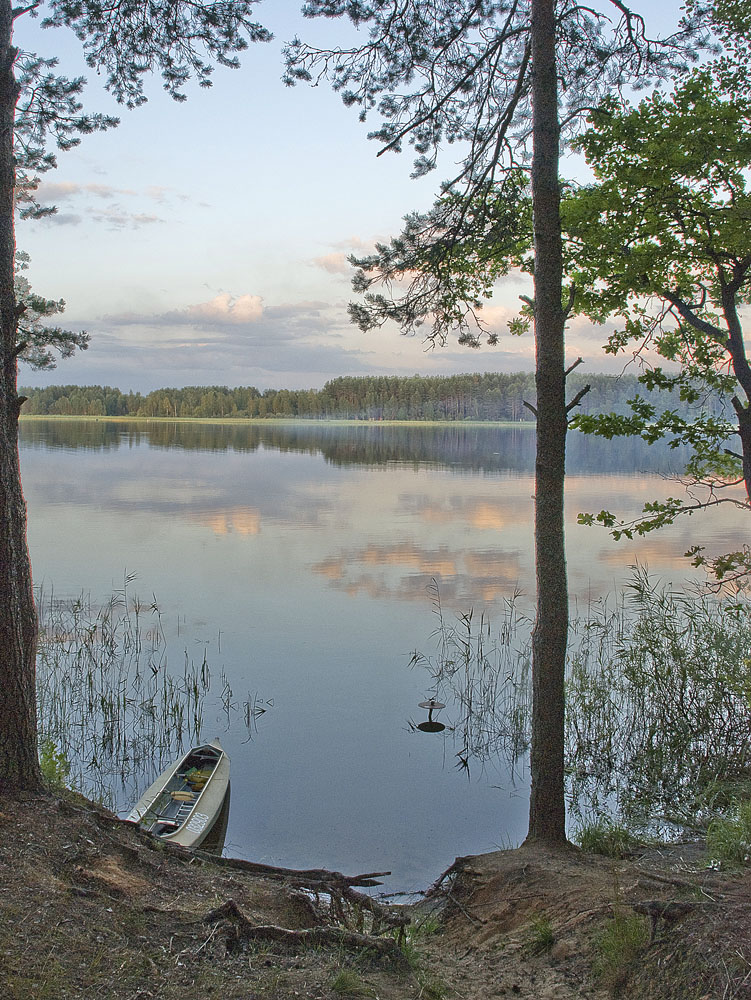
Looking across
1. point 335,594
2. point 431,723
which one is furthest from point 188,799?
point 335,594

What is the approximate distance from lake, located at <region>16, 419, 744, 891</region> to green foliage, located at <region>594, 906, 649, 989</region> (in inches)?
125

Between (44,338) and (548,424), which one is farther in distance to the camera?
(44,338)

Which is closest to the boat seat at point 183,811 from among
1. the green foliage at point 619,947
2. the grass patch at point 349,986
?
the grass patch at point 349,986

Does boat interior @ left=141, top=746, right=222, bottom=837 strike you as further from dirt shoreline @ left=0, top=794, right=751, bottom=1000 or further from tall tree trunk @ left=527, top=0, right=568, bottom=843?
tall tree trunk @ left=527, top=0, right=568, bottom=843

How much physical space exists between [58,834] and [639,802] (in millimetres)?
5884

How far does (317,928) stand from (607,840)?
3273mm

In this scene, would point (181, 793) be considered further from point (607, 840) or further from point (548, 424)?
point (548, 424)

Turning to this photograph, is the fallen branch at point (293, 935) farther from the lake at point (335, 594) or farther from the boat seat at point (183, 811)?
A: the boat seat at point (183, 811)

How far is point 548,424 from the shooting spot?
627 cm

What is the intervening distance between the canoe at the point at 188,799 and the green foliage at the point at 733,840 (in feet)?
14.5

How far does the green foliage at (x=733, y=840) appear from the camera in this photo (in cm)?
505

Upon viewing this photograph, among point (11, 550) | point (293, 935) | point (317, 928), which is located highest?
point (11, 550)

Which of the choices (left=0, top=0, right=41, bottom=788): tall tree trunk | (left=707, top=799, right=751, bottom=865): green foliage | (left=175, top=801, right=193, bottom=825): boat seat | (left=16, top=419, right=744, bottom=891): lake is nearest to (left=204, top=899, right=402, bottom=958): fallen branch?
(left=0, top=0, right=41, bottom=788): tall tree trunk

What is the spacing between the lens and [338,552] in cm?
2303
